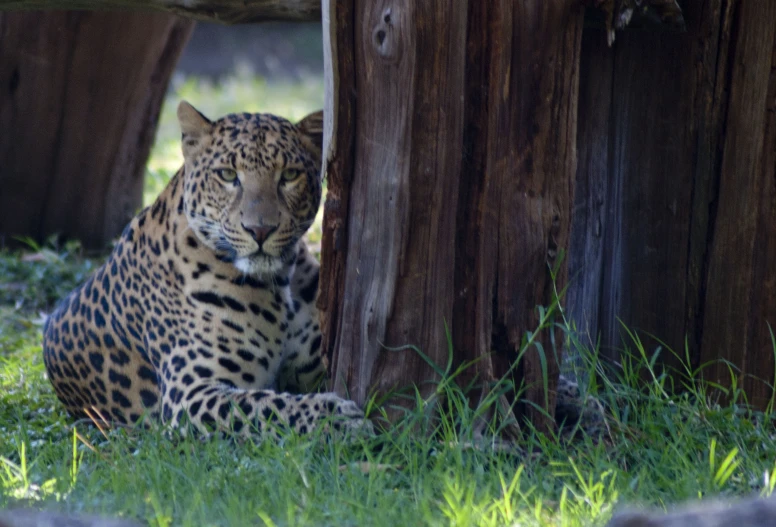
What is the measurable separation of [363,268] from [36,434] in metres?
1.79

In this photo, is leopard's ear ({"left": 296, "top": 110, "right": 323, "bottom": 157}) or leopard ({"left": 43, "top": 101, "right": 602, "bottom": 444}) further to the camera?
leopard's ear ({"left": 296, "top": 110, "right": 323, "bottom": 157})

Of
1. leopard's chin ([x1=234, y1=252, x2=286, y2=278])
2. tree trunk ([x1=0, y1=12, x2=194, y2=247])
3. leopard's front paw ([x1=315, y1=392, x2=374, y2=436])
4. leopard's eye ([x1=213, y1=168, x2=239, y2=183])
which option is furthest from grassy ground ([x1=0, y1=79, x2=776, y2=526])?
tree trunk ([x1=0, y1=12, x2=194, y2=247])

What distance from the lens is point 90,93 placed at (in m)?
7.34

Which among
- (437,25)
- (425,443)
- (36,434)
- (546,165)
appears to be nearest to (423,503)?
(425,443)

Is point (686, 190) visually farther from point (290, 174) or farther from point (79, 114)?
point (79, 114)

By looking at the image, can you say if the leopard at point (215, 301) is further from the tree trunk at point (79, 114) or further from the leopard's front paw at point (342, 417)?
the tree trunk at point (79, 114)

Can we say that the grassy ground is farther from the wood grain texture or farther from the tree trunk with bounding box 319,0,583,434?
the wood grain texture

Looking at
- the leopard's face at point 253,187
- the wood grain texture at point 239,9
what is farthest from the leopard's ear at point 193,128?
the wood grain texture at point 239,9

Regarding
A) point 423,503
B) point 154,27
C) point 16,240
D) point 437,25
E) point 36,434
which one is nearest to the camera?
point 423,503

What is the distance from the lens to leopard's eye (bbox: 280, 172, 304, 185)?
4.77 meters

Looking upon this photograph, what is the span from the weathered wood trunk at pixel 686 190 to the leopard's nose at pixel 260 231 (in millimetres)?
1292

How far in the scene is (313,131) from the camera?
16.1 ft

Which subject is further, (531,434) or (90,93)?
(90,93)

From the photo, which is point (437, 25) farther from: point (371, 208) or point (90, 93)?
point (90, 93)
